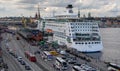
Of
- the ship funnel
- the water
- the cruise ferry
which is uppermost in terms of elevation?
the ship funnel

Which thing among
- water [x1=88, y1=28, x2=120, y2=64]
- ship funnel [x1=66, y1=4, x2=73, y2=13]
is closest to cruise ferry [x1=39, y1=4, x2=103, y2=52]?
water [x1=88, y1=28, x2=120, y2=64]

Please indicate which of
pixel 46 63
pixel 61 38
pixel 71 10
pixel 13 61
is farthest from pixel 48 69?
pixel 71 10

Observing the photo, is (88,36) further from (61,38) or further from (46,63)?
(46,63)

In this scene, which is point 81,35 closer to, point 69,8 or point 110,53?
point 110,53

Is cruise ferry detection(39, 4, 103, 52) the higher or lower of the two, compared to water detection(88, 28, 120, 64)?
higher

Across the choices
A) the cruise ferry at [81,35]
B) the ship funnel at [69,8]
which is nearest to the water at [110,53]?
the cruise ferry at [81,35]

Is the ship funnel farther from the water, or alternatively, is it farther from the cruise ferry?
the water

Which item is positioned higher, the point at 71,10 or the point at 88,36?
the point at 71,10

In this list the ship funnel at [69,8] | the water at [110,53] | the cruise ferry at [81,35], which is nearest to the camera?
the water at [110,53]

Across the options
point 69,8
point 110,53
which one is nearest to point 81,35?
point 110,53

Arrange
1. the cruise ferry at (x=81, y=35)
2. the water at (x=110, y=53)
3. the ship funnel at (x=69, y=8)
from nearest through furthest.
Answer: the water at (x=110, y=53)
the cruise ferry at (x=81, y=35)
the ship funnel at (x=69, y=8)

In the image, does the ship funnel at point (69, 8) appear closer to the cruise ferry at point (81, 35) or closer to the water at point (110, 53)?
the cruise ferry at point (81, 35)
